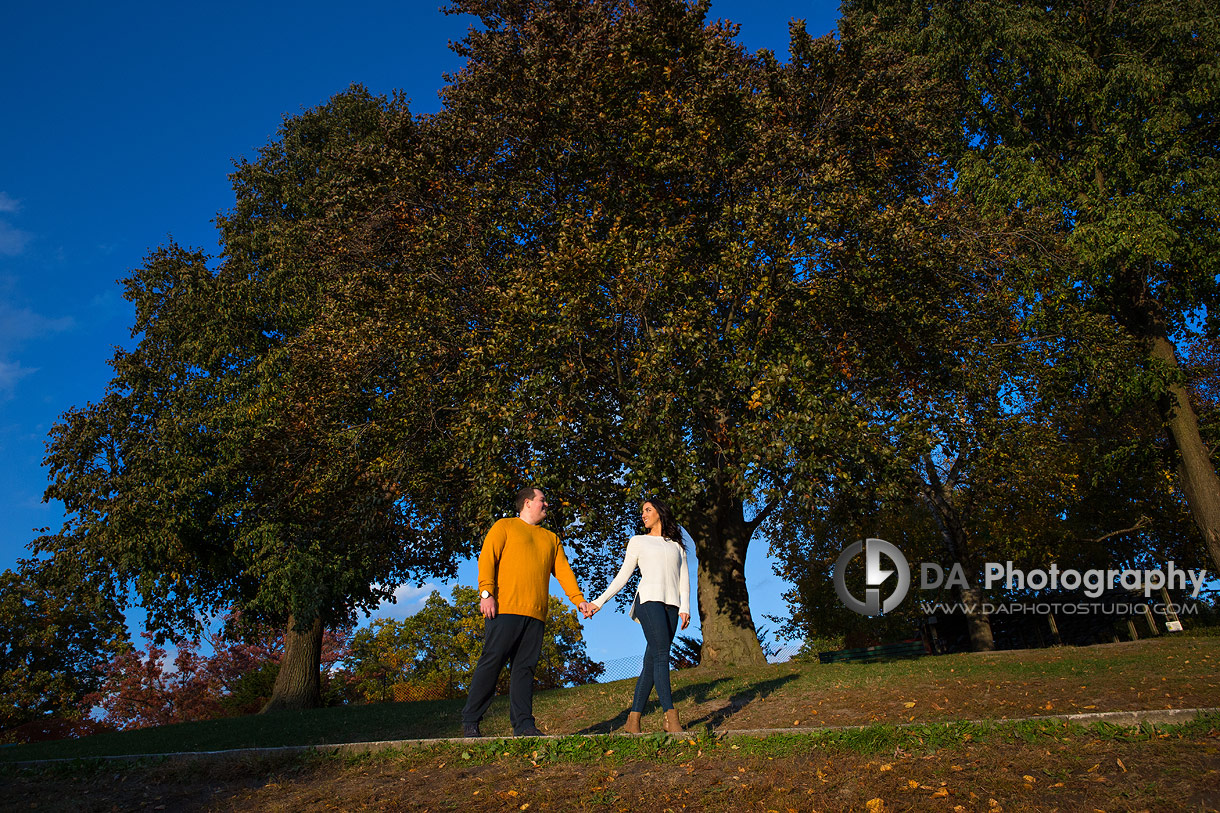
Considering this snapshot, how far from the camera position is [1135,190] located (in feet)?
61.8

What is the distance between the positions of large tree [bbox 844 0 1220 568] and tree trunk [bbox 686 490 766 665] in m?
9.09

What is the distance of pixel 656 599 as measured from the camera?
7.06 metres

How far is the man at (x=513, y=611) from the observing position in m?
6.96

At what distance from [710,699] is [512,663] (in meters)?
4.40

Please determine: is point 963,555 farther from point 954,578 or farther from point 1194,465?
point 1194,465

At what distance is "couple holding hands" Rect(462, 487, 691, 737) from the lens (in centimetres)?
697


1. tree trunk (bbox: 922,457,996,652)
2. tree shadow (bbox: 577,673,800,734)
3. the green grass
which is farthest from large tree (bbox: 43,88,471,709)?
tree trunk (bbox: 922,457,996,652)

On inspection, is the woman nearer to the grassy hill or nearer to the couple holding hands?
the couple holding hands

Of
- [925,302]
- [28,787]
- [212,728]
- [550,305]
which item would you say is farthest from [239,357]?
[925,302]

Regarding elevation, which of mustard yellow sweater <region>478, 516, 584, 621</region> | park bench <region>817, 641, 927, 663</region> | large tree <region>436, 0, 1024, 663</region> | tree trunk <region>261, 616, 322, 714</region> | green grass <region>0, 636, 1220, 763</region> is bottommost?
park bench <region>817, 641, 927, 663</region>

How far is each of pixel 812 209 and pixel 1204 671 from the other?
9.34m

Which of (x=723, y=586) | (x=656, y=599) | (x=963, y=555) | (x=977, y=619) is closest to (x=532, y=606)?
(x=656, y=599)

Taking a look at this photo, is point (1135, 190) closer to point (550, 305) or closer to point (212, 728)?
point (550, 305)

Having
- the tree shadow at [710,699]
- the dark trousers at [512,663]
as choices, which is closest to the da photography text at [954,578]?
the tree shadow at [710,699]
